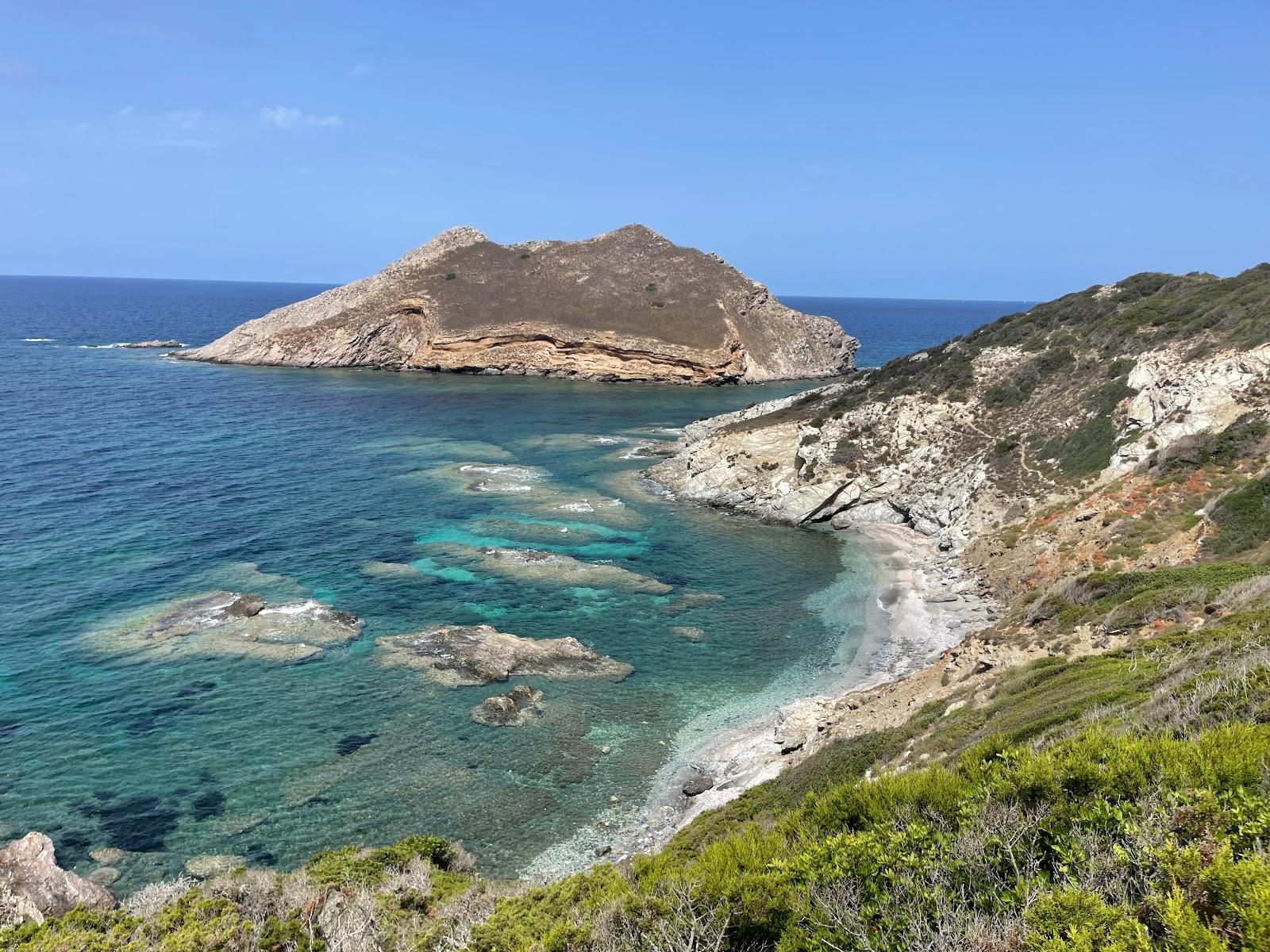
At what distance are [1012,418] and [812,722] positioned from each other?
122ft

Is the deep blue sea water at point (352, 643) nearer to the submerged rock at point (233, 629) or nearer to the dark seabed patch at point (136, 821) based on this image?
the dark seabed patch at point (136, 821)

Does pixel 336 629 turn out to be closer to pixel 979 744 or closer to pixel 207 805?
pixel 207 805

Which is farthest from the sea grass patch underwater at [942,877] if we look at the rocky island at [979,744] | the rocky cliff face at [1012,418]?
the rocky cliff face at [1012,418]

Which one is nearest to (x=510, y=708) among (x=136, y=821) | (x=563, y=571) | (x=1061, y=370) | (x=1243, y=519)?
(x=136, y=821)

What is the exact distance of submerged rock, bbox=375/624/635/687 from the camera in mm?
32156

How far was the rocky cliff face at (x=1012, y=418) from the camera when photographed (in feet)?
147

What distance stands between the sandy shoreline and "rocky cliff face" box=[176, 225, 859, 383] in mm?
86128

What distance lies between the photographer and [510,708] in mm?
29625

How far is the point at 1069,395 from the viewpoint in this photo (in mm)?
53781

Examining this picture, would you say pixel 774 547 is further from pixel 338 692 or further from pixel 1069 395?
pixel 338 692

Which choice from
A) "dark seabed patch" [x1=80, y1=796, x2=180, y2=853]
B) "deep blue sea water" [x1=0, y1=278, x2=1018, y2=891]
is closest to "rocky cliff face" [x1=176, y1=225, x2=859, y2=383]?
"deep blue sea water" [x1=0, y1=278, x2=1018, y2=891]

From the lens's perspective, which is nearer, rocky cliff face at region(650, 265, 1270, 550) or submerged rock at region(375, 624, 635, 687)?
submerged rock at region(375, 624, 635, 687)

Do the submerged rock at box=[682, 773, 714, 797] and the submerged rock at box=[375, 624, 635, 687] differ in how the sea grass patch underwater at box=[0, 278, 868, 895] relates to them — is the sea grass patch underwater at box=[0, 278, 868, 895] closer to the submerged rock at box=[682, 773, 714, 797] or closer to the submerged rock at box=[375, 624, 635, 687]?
the submerged rock at box=[375, 624, 635, 687]

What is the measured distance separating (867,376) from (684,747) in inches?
2156
